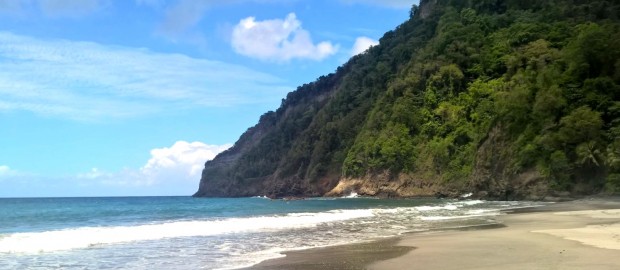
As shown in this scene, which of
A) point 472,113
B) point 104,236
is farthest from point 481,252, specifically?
point 472,113

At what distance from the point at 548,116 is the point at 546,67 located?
9.51 m

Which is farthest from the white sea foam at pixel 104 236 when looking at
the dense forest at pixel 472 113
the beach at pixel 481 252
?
the dense forest at pixel 472 113

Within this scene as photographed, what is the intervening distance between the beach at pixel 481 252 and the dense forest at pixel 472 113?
28.7m

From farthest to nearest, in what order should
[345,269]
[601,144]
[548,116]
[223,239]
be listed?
[548,116] → [601,144] → [223,239] → [345,269]

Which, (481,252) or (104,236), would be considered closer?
(481,252)

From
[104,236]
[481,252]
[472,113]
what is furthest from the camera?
[472,113]

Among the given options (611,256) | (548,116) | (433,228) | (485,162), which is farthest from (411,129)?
(611,256)

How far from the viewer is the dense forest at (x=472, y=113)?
44.1 metres

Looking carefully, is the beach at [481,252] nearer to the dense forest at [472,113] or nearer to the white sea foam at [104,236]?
the white sea foam at [104,236]

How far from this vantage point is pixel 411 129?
268 feet

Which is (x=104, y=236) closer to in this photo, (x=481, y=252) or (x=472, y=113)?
(x=481, y=252)

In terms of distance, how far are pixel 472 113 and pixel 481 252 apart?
61.7 meters

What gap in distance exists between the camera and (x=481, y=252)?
40.9 ft

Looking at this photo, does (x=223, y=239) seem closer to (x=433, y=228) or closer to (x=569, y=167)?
(x=433, y=228)
